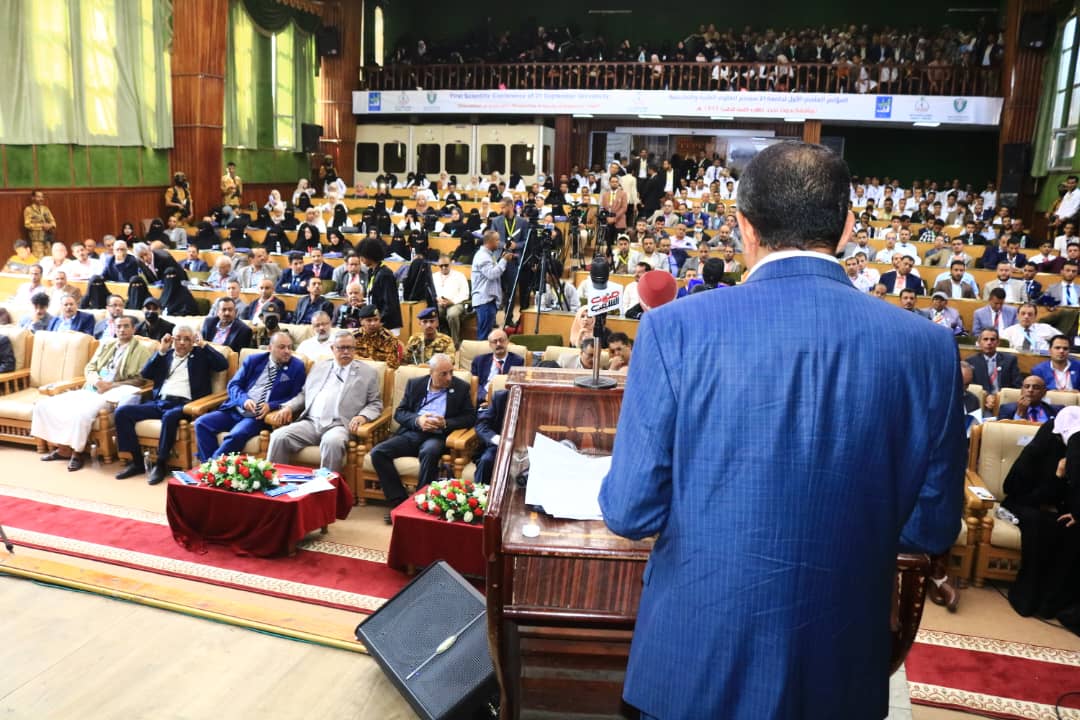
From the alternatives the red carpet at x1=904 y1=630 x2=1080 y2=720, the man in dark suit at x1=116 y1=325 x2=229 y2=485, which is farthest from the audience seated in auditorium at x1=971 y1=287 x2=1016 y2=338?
the man in dark suit at x1=116 y1=325 x2=229 y2=485

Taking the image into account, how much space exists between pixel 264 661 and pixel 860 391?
188cm

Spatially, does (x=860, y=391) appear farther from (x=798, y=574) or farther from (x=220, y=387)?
(x=220, y=387)

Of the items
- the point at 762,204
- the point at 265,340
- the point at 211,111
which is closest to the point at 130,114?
the point at 211,111

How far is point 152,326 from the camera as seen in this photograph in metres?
6.75

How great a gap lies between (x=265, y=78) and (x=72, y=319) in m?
10.5

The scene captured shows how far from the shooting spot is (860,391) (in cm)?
104

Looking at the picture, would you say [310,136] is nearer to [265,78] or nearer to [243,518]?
[265,78]

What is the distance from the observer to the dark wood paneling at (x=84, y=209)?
10961 mm

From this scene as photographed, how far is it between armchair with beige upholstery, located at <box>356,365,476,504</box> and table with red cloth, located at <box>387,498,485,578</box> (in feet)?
2.74

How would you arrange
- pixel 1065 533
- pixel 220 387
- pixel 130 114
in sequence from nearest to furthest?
pixel 1065 533
pixel 220 387
pixel 130 114

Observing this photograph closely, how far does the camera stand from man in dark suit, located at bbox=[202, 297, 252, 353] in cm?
640

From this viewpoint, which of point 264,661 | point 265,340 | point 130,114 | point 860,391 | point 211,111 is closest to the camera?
point 860,391

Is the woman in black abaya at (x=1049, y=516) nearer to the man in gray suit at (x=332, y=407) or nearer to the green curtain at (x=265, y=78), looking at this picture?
the man in gray suit at (x=332, y=407)

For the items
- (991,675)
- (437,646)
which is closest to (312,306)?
(437,646)
